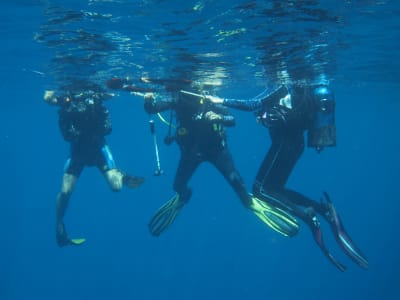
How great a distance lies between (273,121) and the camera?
8727mm

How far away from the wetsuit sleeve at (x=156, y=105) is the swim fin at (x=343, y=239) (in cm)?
435

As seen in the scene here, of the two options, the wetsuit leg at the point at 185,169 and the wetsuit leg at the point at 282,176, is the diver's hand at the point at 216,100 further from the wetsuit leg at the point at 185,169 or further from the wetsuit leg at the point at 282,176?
the wetsuit leg at the point at 185,169

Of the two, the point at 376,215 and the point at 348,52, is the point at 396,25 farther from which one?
the point at 376,215

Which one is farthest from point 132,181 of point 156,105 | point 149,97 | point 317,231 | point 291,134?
point 317,231

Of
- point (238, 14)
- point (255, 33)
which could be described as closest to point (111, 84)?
point (238, 14)

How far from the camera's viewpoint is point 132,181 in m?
11.0

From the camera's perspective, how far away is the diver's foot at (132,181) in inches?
430

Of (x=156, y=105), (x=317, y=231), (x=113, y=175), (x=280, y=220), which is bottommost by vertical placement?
(x=317, y=231)

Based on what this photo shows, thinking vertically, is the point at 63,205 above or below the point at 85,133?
below

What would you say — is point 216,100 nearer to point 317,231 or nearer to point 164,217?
point 317,231

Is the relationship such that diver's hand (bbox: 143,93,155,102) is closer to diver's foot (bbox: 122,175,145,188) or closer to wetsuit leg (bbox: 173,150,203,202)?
wetsuit leg (bbox: 173,150,203,202)

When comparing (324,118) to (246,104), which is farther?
(246,104)

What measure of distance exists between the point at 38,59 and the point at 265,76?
984cm

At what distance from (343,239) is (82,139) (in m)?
7.88
